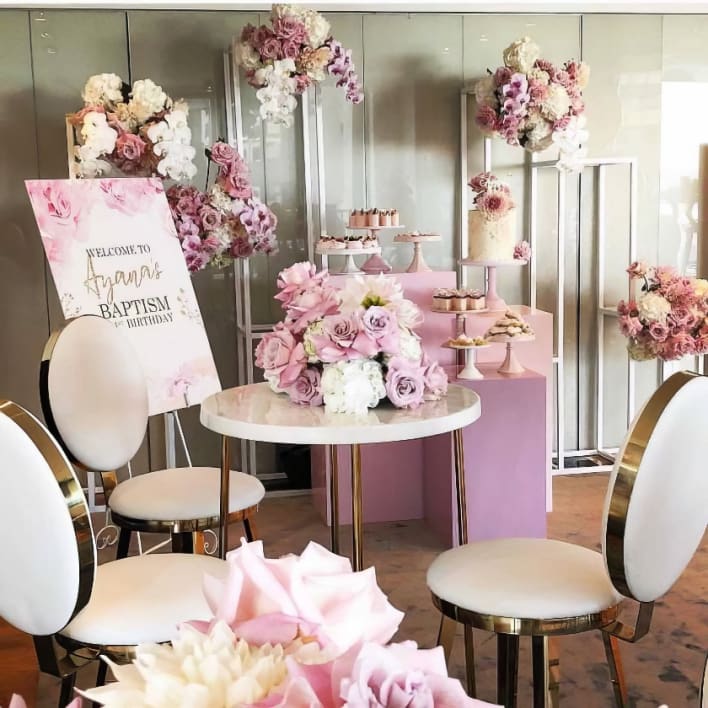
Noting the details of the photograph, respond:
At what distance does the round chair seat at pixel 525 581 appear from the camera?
1.81m

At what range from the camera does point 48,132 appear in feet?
14.8

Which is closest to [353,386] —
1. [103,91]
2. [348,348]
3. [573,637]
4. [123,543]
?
[348,348]

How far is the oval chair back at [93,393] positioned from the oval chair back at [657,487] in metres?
1.44

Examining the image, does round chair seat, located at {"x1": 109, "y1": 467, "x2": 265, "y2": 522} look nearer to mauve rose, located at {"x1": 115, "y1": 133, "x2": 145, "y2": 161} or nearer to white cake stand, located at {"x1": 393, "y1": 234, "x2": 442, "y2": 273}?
mauve rose, located at {"x1": 115, "y1": 133, "x2": 145, "y2": 161}

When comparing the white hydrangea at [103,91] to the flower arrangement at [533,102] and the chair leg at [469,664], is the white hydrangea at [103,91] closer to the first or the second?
the flower arrangement at [533,102]

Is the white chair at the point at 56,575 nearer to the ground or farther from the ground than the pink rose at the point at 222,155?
nearer to the ground

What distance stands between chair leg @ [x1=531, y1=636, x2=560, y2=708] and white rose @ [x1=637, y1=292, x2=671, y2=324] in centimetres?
243

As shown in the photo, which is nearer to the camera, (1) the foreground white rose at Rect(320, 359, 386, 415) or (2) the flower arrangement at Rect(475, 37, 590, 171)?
(1) the foreground white rose at Rect(320, 359, 386, 415)

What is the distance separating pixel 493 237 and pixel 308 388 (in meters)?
2.01

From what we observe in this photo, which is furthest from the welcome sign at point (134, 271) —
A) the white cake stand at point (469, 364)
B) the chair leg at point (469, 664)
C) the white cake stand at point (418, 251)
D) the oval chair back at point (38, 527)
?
the oval chair back at point (38, 527)

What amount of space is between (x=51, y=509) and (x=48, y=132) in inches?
131

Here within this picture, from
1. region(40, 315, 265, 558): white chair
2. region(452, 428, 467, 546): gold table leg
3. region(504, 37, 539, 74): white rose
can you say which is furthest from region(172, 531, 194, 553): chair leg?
region(504, 37, 539, 74): white rose

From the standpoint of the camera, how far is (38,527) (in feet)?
5.30

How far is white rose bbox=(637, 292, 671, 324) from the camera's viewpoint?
13.5ft
